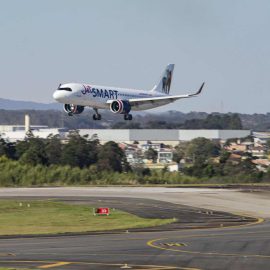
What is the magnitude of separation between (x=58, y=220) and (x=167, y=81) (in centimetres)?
6658

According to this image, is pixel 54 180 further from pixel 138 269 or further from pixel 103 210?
pixel 138 269

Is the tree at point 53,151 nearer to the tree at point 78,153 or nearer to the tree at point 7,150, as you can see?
the tree at point 78,153

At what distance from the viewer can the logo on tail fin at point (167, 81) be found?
134625 mm

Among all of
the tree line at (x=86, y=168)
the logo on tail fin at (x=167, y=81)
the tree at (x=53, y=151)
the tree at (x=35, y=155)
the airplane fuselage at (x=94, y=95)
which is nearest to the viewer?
the airplane fuselage at (x=94, y=95)

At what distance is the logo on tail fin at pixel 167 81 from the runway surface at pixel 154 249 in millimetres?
66443

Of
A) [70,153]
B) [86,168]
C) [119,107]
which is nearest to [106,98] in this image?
[119,107]

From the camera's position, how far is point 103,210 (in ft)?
251

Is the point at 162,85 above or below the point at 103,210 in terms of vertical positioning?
above

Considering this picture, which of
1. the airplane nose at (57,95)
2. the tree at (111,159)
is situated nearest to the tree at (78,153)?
the tree at (111,159)

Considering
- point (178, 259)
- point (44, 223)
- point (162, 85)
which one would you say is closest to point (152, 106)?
point (162, 85)

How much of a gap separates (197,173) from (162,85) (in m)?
20.6

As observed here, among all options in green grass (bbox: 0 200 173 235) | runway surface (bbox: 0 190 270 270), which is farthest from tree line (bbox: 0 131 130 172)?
runway surface (bbox: 0 190 270 270)

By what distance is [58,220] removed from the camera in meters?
70.9

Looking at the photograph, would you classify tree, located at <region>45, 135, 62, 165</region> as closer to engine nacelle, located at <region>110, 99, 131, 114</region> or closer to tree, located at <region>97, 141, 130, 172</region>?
tree, located at <region>97, 141, 130, 172</region>
